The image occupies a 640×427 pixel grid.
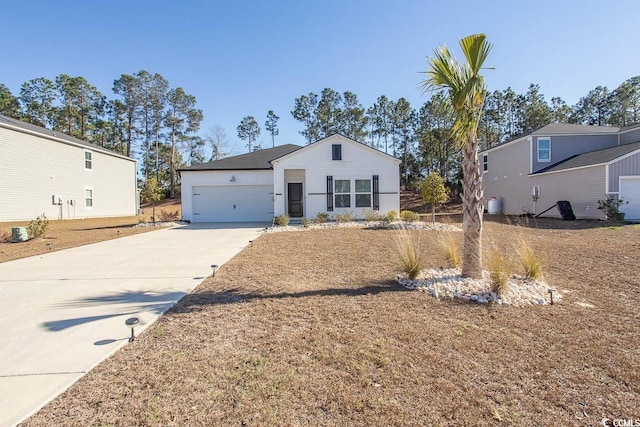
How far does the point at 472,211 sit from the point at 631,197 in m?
16.6

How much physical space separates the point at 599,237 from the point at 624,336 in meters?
8.82

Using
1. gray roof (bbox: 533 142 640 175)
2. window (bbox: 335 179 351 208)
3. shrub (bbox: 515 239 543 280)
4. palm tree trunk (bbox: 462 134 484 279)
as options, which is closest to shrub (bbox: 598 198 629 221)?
gray roof (bbox: 533 142 640 175)

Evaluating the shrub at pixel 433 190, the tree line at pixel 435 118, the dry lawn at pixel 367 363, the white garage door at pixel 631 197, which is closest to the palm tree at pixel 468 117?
the dry lawn at pixel 367 363

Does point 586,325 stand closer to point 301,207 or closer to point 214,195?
point 301,207

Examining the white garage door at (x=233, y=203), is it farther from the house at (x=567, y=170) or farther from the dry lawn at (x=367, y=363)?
the dry lawn at (x=367, y=363)

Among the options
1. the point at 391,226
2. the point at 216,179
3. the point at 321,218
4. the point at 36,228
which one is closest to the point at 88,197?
the point at 216,179

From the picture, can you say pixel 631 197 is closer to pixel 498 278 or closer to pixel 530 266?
pixel 530 266

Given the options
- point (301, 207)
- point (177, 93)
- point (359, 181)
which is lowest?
point (301, 207)

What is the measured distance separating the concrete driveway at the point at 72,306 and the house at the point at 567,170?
1321 cm

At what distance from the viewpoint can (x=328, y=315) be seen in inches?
148

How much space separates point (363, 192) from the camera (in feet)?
52.5

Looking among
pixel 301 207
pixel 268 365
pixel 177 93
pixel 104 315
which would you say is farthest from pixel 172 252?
pixel 177 93

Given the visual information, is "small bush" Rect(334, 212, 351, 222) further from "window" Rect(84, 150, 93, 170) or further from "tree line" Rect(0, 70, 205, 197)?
"tree line" Rect(0, 70, 205, 197)

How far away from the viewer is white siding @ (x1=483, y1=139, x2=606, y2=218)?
1597 cm
